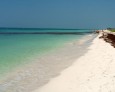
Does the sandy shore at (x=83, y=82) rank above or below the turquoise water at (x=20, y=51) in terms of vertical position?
above

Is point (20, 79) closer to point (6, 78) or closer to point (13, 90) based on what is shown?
point (6, 78)

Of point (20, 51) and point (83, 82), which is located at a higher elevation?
point (83, 82)

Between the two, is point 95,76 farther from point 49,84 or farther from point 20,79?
point 20,79

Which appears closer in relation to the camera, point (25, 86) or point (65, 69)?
point (25, 86)

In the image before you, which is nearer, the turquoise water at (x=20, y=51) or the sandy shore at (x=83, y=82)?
the sandy shore at (x=83, y=82)

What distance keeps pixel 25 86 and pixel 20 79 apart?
1.02m

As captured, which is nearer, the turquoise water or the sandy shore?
the sandy shore

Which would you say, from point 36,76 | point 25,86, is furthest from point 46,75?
point 25,86

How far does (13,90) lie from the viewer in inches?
273

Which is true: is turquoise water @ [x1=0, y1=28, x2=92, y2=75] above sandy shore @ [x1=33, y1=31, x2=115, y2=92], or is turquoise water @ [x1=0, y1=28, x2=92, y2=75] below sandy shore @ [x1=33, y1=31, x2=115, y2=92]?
below

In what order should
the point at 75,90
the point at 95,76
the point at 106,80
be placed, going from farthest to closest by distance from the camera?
the point at 95,76, the point at 106,80, the point at 75,90

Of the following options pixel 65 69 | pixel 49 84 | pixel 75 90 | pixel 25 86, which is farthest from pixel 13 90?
pixel 65 69

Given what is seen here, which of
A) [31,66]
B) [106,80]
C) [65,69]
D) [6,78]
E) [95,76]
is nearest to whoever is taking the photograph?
[106,80]

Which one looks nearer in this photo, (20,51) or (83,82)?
(83,82)
